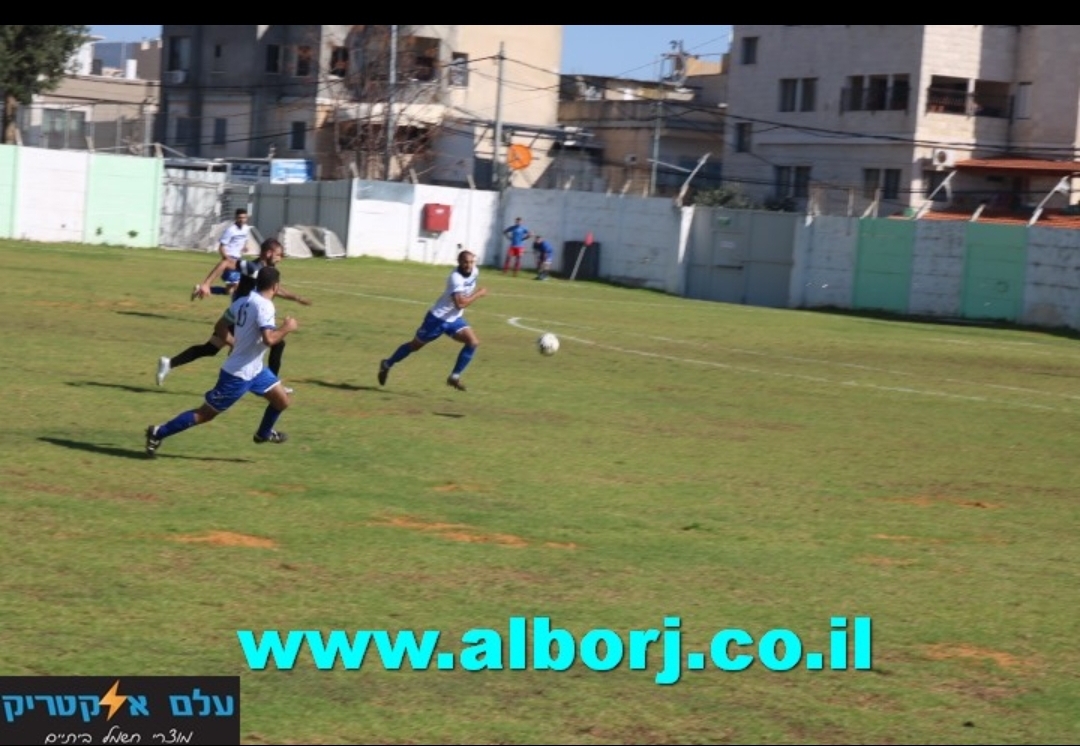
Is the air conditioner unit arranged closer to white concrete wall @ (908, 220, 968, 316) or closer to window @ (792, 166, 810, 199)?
window @ (792, 166, 810, 199)

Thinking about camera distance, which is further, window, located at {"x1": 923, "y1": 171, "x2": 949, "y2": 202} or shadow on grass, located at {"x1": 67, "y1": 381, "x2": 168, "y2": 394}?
window, located at {"x1": 923, "y1": 171, "x2": 949, "y2": 202}

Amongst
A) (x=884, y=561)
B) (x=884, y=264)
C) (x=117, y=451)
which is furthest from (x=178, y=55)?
(x=884, y=561)

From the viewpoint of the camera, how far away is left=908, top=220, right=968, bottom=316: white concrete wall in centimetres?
4462

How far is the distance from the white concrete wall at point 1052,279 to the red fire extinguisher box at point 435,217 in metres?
20.5

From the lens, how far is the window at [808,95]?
209 ft

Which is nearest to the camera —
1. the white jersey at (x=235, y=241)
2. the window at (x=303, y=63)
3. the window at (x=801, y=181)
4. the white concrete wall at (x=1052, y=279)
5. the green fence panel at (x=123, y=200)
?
the white jersey at (x=235, y=241)

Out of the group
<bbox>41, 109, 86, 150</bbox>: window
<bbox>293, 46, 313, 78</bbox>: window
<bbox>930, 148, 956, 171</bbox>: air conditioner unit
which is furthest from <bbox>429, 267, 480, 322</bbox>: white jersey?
<bbox>293, 46, 313, 78</bbox>: window

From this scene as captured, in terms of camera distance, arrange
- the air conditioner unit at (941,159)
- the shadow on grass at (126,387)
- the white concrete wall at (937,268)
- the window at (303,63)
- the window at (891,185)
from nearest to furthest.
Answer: the shadow on grass at (126,387) → the white concrete wall at (937,268) → the air conditioner unit at (941,159) → the window at (891,185) → the window at (303,63)

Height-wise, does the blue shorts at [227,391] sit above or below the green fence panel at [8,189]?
below

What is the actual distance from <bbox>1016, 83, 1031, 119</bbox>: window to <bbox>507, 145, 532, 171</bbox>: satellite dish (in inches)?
770

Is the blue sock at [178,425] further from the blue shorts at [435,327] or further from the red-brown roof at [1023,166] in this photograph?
the red-brown roof at [1023,166]

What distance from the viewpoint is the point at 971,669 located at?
8.00 m

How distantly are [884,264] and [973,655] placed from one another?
39.4 meters

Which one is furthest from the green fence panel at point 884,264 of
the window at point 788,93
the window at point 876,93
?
the window at point 788,93
